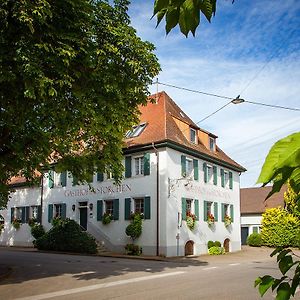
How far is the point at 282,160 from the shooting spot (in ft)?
3.24

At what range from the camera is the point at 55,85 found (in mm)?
12133

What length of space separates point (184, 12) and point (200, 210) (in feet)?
92.9

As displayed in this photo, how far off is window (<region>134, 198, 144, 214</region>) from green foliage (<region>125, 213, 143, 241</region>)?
1.86ft

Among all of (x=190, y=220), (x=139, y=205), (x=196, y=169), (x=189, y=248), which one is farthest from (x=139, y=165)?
(x=189, y=248)

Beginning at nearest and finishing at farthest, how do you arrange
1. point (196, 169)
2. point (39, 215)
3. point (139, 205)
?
point (139, 205) < point (196, 169) < point (39, 215)

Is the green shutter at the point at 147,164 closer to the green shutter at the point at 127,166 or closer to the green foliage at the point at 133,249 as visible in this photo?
the green shutter at the point at 127,166

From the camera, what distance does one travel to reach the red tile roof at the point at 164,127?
27359mm

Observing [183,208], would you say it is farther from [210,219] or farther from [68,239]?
[68,239]

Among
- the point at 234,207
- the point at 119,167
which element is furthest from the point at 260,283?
Answer: the point at 234,207

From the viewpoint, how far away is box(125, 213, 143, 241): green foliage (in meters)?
26.2

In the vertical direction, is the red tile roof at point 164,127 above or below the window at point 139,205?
above

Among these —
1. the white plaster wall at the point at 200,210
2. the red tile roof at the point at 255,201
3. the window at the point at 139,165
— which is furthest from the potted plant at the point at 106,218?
the red tile roof at the point at 255,201

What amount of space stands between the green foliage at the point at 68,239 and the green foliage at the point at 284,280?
26.6 meters

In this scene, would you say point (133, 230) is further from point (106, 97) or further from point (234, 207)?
point (106, 97)
